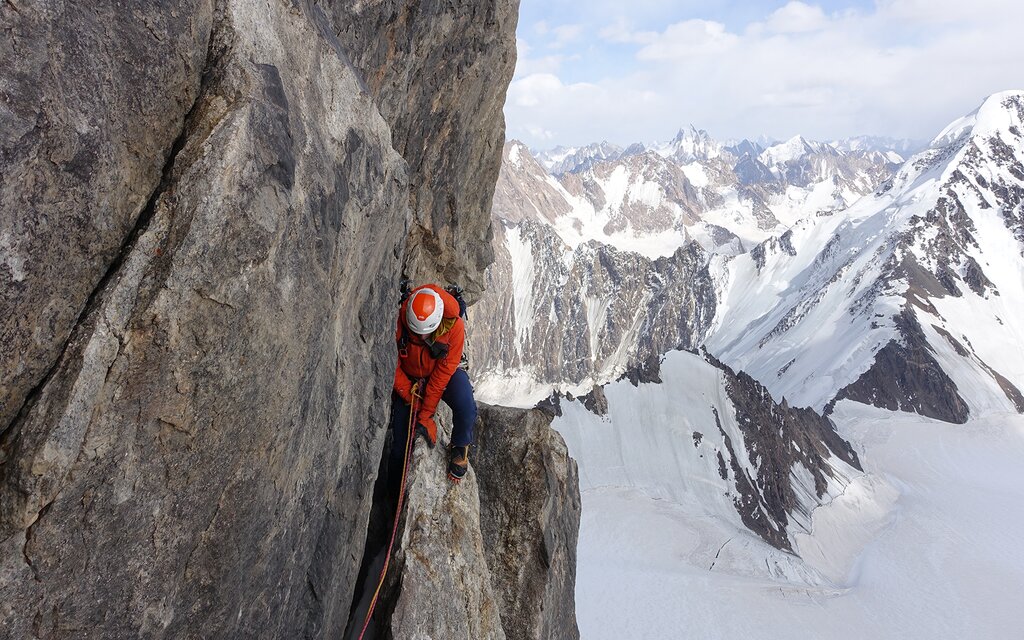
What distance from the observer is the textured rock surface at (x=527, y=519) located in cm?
1060

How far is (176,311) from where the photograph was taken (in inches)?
188

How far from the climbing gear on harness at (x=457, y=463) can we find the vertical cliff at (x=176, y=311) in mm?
2595

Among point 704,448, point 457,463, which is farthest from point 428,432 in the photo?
point 704,448

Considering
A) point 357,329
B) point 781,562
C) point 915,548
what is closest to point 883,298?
point 915,548

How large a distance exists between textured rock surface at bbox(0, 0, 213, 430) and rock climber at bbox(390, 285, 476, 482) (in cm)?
398

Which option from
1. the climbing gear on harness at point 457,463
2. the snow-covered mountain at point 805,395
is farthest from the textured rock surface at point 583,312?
the climbing gear on harness at point 457,463

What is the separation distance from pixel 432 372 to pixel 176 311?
4707 mm

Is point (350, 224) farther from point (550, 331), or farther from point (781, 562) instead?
point (550, 331)

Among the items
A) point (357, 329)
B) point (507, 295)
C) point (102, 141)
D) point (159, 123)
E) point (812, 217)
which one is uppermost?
point (812, 217)

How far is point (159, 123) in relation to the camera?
5211 millimetres

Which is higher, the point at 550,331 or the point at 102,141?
the point at 550,331

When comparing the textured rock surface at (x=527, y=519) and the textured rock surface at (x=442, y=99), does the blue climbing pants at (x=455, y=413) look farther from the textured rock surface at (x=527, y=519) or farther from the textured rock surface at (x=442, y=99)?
the textured rock surface at (x=442, y=99)

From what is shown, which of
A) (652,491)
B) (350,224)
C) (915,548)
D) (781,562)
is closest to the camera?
(350,224)

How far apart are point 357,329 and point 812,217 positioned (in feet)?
660
